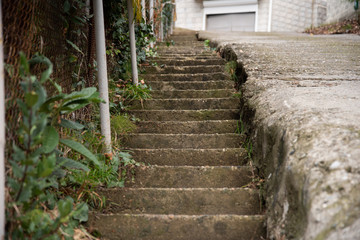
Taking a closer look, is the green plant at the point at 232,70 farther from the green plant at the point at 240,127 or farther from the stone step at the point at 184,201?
the stone step at the point at 184,201

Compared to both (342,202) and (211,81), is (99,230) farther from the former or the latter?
(211,81)

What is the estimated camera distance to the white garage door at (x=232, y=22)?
10180 millimetres

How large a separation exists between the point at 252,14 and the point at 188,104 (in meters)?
8.31

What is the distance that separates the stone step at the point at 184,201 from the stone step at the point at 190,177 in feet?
0.58

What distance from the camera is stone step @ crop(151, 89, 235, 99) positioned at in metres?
3.03

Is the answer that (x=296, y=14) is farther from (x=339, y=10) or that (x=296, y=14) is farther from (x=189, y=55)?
(x=189, y=55)

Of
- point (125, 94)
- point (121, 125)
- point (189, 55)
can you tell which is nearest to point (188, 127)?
point (121, 125)

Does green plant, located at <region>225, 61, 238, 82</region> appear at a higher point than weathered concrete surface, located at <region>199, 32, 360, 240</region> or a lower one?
higher

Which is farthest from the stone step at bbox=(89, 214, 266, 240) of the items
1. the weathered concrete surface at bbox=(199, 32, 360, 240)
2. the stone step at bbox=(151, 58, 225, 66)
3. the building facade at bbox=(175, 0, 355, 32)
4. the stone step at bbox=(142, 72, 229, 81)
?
the building facade at bbox=(175, 0, 355, 32)

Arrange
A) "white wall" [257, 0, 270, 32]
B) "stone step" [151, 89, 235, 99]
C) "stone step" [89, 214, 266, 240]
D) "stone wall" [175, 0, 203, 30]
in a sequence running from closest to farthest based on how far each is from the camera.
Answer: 1. "stone step" [89, 214, 266, 240]
2. "stone step" [151, 89, 235, 99]
3. "white wall" [257, 0, 270, 32]
4. "stone wall" [175, 0, 203, 30]

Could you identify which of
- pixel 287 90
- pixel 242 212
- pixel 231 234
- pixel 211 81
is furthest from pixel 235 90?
pixel 231 234

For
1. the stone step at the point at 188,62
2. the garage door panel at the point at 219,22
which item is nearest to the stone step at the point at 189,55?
the stone step at the point at 188,62

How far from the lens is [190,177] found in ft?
6.61

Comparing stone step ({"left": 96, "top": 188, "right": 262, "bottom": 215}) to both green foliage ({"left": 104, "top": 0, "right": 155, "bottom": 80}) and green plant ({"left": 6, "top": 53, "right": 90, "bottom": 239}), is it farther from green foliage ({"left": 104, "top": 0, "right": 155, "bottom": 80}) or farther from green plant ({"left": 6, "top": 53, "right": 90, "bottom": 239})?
green foliage ({"left": 104, "top": 0, "right": 155, "bottom": 80})
